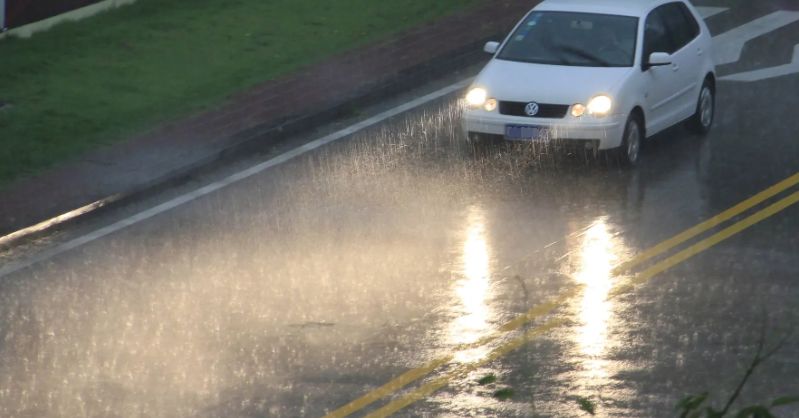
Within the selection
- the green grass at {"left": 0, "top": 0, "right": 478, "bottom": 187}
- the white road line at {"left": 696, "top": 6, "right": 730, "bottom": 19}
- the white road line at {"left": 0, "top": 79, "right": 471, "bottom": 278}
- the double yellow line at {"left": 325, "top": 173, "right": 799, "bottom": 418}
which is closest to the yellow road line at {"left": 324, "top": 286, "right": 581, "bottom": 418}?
the double yellow line at {"left": 325, "top": 173, "right": 799, "bottom": 418}

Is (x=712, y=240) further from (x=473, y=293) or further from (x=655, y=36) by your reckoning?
(x=655, y=36)

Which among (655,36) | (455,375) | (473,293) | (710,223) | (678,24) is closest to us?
(455,375)

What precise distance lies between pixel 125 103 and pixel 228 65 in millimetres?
2169

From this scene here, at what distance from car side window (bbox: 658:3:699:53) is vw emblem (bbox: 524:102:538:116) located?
7.10ft

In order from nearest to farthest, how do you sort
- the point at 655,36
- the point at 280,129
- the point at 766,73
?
the point at 655,36, the point at 280,129, the point at 766,73

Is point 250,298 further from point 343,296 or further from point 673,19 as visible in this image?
point 673,19

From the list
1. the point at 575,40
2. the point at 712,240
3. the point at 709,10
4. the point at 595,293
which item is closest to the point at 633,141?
the point at 575,40

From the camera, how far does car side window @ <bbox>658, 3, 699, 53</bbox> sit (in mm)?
16109

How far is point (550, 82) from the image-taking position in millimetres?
14938

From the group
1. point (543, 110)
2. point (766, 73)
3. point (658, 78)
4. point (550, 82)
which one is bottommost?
point (766, 73)

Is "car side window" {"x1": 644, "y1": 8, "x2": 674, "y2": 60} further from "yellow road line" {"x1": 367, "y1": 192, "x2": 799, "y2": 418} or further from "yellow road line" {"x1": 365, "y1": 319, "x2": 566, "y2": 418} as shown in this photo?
"yellow road line" {"x1": 365, "y1": 319, "x2": 566, "y2": 418}

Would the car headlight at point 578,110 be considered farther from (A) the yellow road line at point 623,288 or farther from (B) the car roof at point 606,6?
(A) the yellow road line at point 623,288

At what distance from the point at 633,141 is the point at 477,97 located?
1.70 metres

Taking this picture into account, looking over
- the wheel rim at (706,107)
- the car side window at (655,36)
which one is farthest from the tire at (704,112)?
the car side window at (655,36)
